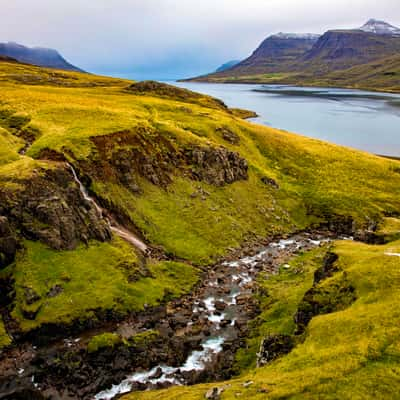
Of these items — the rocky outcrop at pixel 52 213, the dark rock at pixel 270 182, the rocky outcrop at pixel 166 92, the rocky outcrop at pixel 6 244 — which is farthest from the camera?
the rocky outcrop at pixel 166 92

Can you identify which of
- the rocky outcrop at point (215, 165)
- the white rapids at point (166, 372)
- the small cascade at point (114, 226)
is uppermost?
the rocky outcrop at point (215, 165)

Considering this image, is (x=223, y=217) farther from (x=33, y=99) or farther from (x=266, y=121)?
(x=266, y=121)

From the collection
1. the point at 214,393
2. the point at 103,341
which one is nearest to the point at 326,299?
the point at 214,393

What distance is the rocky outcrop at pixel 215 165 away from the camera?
72.0 metres

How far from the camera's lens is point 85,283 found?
42.7 m

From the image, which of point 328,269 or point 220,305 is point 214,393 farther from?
point 220,305

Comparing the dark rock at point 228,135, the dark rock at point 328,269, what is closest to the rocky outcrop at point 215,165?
the dark rock at point 228,135

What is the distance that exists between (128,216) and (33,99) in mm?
45039

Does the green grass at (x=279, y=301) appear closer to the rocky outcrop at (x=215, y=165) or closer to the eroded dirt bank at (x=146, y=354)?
the eroded dirt bank at (x=146, y=354)

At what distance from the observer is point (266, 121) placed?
179 meters

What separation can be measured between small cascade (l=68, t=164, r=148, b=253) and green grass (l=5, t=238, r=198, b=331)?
2535 mm

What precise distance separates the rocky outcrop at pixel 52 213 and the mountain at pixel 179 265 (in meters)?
0.16

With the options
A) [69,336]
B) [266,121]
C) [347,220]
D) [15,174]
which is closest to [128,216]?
[15,174]

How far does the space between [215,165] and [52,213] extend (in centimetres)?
3576
